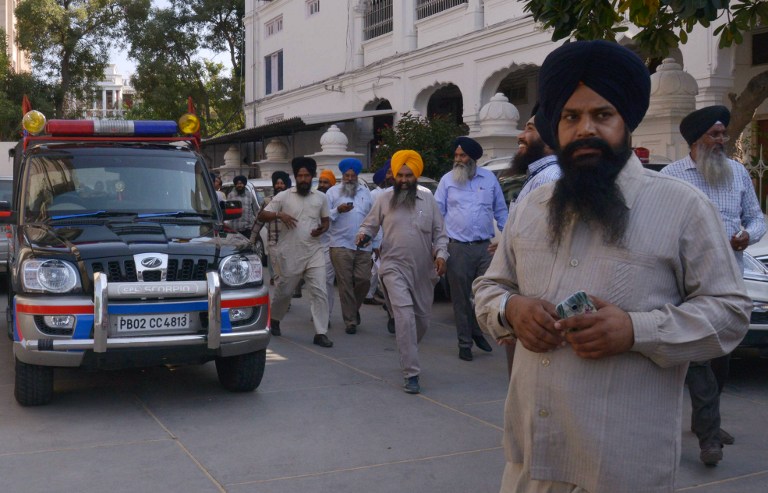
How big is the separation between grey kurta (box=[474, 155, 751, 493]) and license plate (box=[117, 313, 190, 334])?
437 centimetres

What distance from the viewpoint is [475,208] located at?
814 cm

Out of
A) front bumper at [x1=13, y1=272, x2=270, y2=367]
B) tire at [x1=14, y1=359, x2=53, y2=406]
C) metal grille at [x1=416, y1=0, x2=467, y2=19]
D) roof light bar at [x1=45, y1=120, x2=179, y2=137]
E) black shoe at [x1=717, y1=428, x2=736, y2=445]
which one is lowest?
black shoe at [x1=717, y1=428, x2=736, y2=445]

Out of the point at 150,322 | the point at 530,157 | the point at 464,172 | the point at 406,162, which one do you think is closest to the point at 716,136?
the point at 530,157

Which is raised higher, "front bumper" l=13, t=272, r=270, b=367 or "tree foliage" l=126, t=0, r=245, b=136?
"tree foliage" l=126, t=0, r=245, b=136

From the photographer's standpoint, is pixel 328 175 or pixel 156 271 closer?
pixel 156 271

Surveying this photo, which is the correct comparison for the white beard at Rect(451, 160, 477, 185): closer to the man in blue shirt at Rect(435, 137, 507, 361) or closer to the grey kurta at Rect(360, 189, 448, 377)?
the man in blue shirt at Rect(435, 137, 507, 361)

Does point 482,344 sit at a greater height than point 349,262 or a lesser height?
lesser

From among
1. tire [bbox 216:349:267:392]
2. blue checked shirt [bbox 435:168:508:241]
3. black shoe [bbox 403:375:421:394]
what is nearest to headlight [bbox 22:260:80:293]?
tire [bbox 216:349:267:392]

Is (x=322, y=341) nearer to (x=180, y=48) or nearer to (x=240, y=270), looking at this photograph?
(x=240, y=270)

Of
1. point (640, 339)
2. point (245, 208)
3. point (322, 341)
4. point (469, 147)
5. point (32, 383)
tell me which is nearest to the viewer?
point (640, 339)

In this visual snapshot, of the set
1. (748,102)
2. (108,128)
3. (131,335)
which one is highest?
(748,102)

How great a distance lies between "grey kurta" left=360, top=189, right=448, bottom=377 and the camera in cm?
698

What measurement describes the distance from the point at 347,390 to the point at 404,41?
1724 centimetres

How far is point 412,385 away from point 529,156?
90.5 inches
